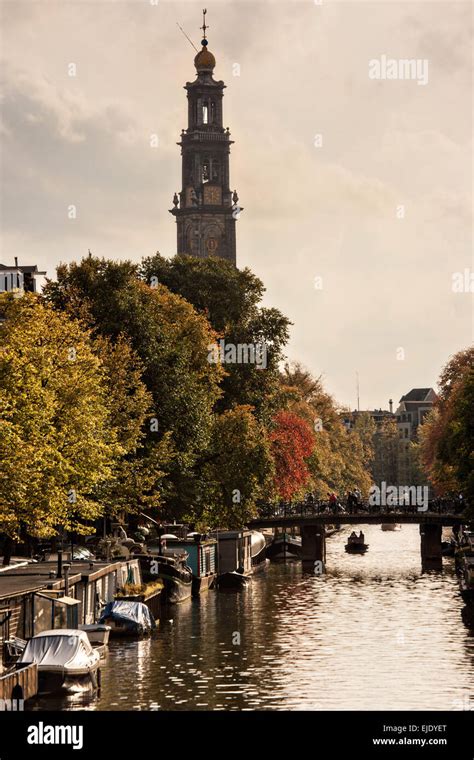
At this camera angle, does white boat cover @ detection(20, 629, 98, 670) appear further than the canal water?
No

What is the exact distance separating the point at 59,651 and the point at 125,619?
15.3 meters

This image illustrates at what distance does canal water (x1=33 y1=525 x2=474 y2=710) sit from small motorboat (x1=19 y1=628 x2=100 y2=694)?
1.00 metres

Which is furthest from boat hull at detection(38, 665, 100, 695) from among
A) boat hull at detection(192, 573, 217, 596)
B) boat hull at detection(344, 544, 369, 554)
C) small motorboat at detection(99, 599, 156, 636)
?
boat hull at detection(344, 544, 369, 554)

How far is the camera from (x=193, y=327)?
10788cm

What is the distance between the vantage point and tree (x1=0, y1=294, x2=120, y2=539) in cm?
6356

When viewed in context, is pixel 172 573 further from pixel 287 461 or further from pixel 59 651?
pixel 287 461

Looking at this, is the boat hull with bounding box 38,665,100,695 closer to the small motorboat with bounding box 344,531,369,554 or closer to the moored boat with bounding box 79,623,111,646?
the moored boat with bounding box 79,623,111,646

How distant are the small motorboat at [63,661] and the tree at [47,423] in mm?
7806

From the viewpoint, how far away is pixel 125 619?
233 feet

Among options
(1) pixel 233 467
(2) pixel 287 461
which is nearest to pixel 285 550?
(2) pixel 287 461
